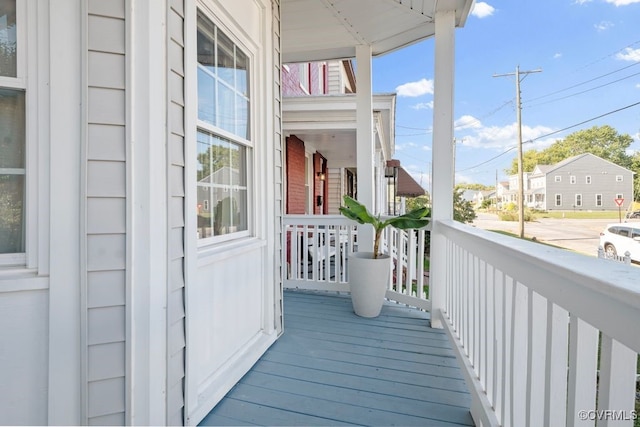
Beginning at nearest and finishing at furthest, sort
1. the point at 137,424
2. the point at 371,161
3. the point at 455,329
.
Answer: the point at 137,424 < the point at 455,329 < the point at 371,161

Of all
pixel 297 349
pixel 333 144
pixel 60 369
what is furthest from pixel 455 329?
pixel 333 144

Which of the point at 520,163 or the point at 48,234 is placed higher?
the point at 520,163

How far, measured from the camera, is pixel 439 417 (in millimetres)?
1815

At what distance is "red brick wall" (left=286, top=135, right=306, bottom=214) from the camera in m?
6.37

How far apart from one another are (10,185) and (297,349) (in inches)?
80.6

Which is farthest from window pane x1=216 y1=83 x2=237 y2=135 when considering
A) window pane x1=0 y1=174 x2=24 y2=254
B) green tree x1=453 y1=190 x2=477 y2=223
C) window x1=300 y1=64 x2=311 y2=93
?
green tree x1=453 y1=190 x2=477 y2=223

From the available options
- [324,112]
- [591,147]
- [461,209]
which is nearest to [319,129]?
[324,112]

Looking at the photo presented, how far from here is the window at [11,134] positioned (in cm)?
126

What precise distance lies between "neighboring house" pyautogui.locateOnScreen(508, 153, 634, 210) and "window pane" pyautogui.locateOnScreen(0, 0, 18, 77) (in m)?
2.44

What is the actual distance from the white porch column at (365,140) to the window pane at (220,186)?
68.9 inches

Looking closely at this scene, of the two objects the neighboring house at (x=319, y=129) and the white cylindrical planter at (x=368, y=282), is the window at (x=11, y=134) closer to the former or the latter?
the white cylindrical planter at (x=368, y=282)

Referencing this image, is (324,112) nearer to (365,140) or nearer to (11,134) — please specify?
(365,140)

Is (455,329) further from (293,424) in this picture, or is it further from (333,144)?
(333,144)

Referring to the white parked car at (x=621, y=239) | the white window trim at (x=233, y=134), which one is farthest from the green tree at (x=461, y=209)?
the white parked car at (x=621, y=239)
